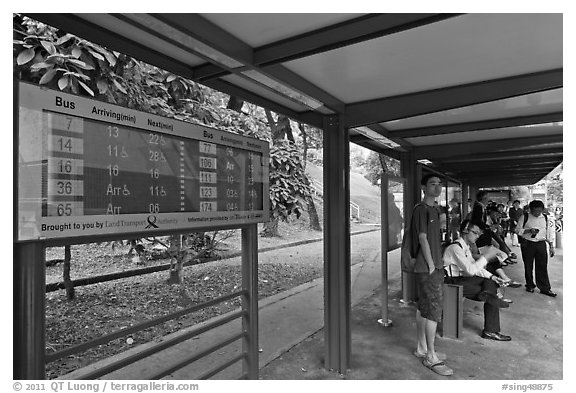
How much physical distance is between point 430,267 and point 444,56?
72.0 inches

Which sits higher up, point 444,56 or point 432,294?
point 444,56

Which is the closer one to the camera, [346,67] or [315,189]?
[346,67]

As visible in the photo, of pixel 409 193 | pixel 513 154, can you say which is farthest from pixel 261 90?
pixel 513 154

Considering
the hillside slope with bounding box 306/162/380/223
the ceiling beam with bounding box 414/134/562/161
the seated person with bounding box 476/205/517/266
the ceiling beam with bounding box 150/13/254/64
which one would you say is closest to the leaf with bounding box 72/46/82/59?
the ceiling beam with bounding box 150/13/254/64

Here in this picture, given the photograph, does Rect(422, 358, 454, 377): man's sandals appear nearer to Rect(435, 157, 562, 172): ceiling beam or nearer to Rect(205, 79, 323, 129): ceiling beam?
Rect(205, 79, 323, 129): ceiling beam

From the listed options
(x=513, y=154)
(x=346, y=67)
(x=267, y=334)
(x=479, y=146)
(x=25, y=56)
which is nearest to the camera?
(x=346, y=67)

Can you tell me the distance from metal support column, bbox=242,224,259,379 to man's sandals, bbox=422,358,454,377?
1.71 meters

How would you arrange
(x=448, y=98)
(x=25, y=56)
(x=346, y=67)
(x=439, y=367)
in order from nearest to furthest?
(x=346, y=67) < (x=448, y=98) < (x=25, y=56) < (x=439, y=367)

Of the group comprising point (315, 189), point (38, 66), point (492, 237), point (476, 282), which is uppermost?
point (38, 66)

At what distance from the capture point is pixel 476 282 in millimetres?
4238

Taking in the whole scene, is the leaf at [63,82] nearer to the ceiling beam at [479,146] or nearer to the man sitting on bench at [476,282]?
the man sitting on bench at [476,282]

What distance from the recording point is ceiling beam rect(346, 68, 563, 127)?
263 cm

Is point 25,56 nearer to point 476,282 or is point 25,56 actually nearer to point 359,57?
point 359,57

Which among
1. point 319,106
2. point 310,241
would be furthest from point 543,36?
point 310,241
